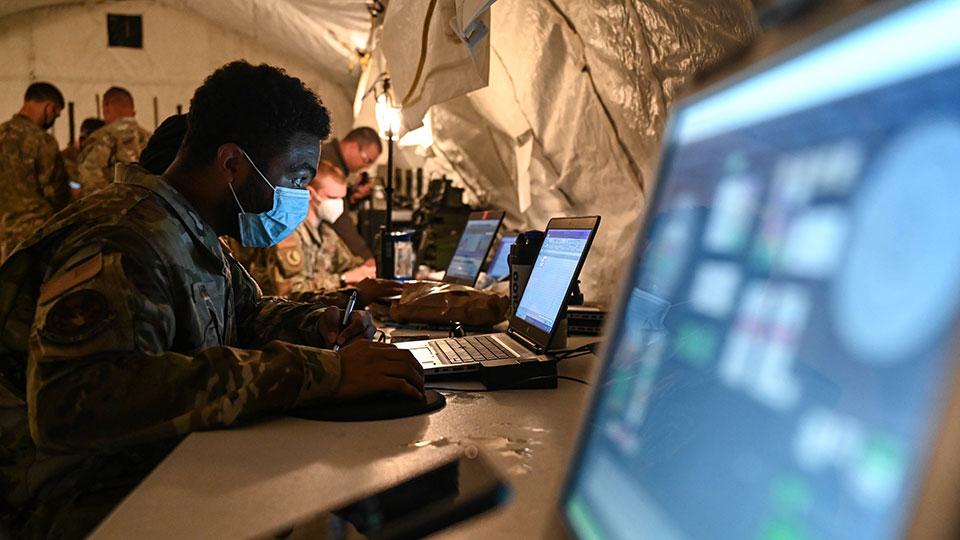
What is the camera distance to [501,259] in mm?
2635

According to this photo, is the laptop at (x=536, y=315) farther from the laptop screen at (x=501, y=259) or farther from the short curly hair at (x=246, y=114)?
the laptop screen at (x=501, y=259)

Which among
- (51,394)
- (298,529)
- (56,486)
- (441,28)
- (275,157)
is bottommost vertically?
(56,486)

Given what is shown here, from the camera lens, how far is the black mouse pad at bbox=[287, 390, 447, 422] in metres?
1.00

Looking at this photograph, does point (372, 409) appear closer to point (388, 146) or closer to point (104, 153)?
point (388, 146)

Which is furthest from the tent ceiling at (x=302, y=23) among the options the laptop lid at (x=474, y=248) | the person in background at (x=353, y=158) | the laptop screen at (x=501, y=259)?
the laptop screen at (x=501, y=259)

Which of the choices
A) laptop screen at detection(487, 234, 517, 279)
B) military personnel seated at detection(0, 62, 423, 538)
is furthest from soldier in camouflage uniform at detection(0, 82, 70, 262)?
military personnel seated at detection(0, 62, 423, 538)

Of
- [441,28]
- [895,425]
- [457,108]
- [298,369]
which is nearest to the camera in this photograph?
[895,425]

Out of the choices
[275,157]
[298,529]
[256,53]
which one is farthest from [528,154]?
[256,53]

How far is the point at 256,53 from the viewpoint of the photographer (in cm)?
776

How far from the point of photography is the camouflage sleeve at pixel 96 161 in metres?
4.64

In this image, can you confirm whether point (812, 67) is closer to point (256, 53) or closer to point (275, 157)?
point (275, 157)

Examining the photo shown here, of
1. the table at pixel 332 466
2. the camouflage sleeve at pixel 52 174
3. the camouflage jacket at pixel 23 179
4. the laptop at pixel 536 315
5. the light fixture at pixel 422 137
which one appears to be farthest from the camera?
the camouflage sleeve at pixel 52 174

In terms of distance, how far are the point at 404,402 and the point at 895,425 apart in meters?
0.87

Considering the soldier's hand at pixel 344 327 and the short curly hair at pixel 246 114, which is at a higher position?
the short curly hair at pixel 246 114
